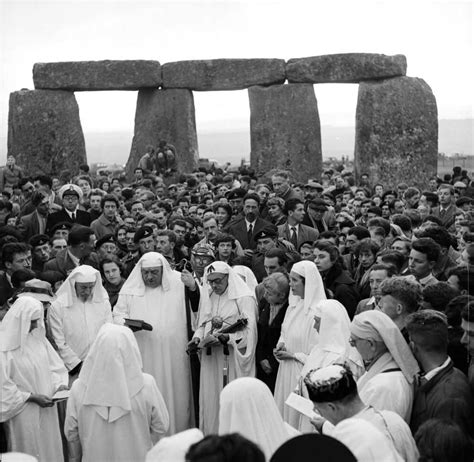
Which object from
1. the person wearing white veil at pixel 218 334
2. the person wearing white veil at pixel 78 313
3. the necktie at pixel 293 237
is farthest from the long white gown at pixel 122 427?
the necktie at pixel 293 237

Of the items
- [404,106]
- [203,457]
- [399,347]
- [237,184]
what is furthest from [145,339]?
[404,106]

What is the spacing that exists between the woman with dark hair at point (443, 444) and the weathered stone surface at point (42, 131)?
18.4 m

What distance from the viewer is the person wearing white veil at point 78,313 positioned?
839 centimetres

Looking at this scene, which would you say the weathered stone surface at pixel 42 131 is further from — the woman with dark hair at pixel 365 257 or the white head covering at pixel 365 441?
the white head covering at pixel 365 441

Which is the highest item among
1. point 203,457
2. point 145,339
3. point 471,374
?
point 203,457

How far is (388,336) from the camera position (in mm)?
5781

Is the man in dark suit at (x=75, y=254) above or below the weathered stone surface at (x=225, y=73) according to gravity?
below

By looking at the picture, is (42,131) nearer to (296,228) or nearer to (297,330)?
(296,228)

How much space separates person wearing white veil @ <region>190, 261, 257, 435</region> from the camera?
336 inches

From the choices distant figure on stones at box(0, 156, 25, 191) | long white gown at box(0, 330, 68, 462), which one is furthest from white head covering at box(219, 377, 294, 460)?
distant figure on stones at box(0, 156, 25, 191)

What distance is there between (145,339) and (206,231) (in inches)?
111

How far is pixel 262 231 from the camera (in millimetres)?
10609

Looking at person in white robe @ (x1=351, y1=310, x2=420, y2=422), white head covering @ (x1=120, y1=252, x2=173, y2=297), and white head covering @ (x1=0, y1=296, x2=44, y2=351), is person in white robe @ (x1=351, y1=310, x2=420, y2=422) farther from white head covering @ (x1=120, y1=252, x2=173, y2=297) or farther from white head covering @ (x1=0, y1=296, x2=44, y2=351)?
white head covering @ (x1=120, y1=252, x2=173, y2=297)

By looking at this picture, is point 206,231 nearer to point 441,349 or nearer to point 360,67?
point 441,349
